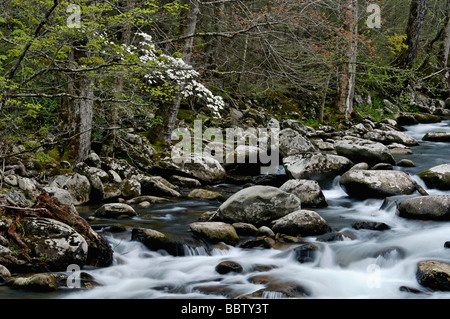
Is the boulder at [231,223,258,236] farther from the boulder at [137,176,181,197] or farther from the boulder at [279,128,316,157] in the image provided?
the boulder at [279,128,316,157]

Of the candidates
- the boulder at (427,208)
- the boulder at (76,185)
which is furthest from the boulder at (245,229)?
the boulder at (76,185)

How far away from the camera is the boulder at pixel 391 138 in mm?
12477

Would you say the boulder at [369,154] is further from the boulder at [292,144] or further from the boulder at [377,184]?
the boulder at [377,184]

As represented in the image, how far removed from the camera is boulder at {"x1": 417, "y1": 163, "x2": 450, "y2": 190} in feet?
23.9

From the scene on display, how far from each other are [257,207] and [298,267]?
1.31 m

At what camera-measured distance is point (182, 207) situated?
7.18 meters

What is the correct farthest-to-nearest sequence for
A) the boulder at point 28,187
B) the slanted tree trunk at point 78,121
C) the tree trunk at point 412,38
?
the tree trunk at point 412,38
the slanted tree trunk at point 78,121
the boulder at point 28,187

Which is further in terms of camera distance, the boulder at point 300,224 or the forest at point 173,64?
the boulder at point 300,224

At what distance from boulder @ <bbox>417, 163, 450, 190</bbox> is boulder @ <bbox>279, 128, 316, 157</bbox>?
10.5 feet

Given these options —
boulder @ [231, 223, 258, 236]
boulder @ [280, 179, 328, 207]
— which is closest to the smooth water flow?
boulder @ [231, 223, 258, 236]


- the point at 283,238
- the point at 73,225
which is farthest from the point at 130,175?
the point at 283,238

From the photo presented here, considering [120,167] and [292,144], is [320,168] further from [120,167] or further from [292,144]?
[120,167]

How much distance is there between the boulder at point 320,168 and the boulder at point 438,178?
164cm

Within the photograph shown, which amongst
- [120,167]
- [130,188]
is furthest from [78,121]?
[130,188]
